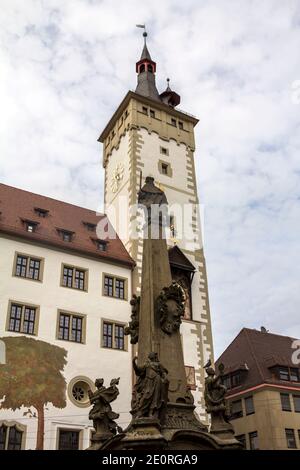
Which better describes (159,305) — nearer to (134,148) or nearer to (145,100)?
(134,148)

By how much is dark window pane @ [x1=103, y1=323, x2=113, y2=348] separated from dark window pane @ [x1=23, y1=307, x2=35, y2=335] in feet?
10.7

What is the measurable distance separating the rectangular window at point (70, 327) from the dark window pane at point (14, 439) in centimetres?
412

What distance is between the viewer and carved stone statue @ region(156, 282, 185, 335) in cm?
1076

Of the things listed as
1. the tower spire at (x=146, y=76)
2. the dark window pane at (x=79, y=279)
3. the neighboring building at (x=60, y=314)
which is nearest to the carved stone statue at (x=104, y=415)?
the neighboring building at (x=60, y=314)

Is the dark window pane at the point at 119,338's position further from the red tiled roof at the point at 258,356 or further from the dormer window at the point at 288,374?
the dormer window at the point at 288,374

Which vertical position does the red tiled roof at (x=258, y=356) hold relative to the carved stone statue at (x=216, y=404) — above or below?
above

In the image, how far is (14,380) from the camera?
1955 centimetres

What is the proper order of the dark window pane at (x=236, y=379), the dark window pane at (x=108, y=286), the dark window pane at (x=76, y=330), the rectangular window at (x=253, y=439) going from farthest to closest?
1. the dark window pane at (x=236, y=379)
2. the rectangular window at (x=253, y=439)
3. the dark window pane at (x=108, y=286)
4. the dark window pane at (x=76, y=330)

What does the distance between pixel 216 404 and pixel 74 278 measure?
1406 centimetres

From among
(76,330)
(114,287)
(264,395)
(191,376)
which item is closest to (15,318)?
(76,330)

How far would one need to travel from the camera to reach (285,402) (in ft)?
94.0

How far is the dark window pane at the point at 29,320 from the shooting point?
21.0 meters
